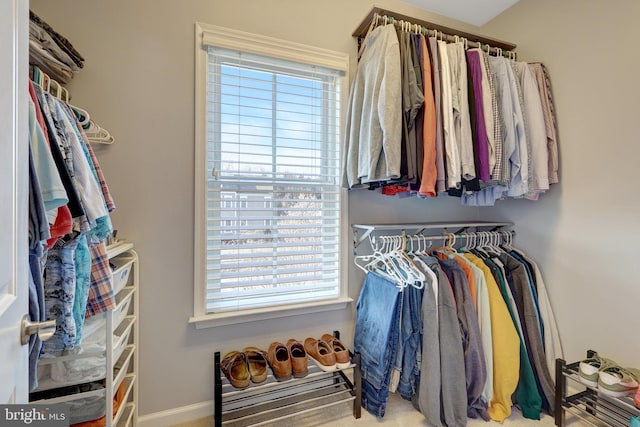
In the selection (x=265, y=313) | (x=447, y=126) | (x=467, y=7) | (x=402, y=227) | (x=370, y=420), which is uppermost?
(x=467, y=7)

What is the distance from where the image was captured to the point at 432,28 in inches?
61.5

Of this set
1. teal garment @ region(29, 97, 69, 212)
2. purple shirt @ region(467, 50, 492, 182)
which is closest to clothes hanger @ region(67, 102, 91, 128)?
teal garment @ region(29, 97, 69, 212)

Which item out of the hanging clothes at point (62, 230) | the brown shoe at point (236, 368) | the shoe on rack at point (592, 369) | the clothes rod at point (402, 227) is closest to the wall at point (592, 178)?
the shoe on rack at point (592, 369)

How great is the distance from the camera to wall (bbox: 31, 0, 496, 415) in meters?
1.31

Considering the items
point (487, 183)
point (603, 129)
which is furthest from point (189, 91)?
point (603, 129)

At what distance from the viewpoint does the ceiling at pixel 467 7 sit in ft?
6.08

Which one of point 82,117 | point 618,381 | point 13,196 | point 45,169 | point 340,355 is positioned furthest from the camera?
point 340,355

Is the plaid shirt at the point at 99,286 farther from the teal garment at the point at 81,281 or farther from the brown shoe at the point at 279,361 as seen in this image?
the brown shoe at the point at 279,361

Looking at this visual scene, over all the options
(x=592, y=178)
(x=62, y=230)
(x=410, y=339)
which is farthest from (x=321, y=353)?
(x=592, y=178)

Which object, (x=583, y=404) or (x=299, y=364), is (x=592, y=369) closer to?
(x=583, y=404)

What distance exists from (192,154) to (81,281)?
2.71 feet

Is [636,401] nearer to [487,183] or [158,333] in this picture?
[487,183]

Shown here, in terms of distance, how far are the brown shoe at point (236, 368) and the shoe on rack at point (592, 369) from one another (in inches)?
65.3

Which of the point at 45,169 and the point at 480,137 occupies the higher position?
the point at 480,137
